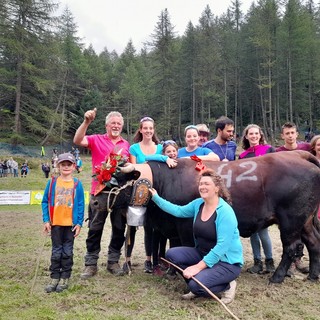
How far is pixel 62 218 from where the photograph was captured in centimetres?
464

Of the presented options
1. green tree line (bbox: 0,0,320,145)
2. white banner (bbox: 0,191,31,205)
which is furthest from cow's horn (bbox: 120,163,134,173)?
green tree line (bbox: 0,0,320,145)

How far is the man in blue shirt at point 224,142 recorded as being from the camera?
18.5 feet

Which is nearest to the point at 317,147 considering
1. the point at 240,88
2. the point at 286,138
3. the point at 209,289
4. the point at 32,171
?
the point at 286,138

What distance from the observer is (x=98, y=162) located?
17.1 ft

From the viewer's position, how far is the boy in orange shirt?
4.62 metres

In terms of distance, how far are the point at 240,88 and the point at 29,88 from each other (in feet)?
85.1

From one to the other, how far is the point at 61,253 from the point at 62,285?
1.34 ft

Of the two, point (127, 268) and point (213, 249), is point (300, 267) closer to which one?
point (213, 249)

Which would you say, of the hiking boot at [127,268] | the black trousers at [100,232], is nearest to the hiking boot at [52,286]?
the black trousers at [100,232]

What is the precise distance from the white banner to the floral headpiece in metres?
12.0

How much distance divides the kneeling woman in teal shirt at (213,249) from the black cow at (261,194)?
422 mm

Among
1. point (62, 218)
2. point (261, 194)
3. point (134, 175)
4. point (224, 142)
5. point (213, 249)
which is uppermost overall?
point (224, 142)

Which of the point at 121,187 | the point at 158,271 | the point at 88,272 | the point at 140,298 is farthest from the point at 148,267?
the point at 121,187

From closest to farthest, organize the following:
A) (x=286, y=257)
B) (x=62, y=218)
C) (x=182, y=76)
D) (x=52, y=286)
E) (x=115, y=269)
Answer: (x=52, y=286) < (x=62, y=218) < (x=286, y=257) < (x=115, y=269) < (x=182, y=76)
